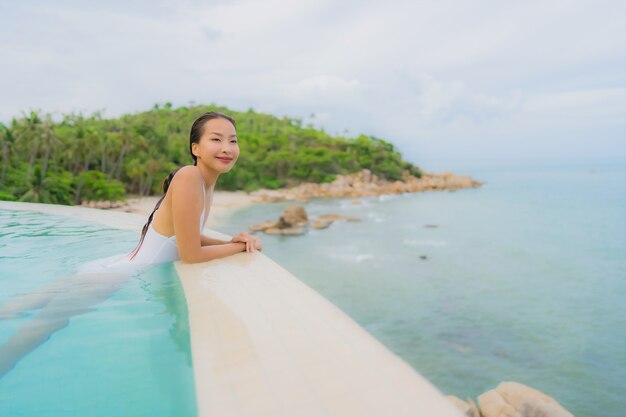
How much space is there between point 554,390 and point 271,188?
98.5ft

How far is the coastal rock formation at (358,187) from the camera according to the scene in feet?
104

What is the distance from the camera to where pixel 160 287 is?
2.54 metres

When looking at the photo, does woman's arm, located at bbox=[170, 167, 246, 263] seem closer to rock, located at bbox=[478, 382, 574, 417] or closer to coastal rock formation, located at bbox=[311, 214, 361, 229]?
rock, located at bbox=[478, 382, 574, 417]

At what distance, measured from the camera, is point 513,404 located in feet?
15.1

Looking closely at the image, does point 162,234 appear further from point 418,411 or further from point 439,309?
point 439,309

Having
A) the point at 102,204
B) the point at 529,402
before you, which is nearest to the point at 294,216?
the point at 102,204

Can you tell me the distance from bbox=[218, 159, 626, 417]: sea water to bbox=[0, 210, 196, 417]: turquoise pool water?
452 centimetres

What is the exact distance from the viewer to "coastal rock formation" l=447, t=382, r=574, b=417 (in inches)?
165

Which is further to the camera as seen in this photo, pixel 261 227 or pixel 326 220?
pixel 326 220

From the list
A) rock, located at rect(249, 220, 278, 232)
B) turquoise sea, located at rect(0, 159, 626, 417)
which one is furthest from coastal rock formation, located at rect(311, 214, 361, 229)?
rock, located at rect(249, 220, 278, 232)

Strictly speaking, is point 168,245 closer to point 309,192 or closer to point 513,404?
point 513,404

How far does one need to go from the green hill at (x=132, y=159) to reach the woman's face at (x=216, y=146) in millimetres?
17548

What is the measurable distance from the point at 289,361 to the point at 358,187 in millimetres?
33906

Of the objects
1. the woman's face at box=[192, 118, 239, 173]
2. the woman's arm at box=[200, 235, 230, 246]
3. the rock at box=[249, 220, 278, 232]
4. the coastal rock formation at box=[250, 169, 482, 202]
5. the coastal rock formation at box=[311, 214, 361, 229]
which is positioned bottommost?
the rock at box=[249, 220, 278, 232]
